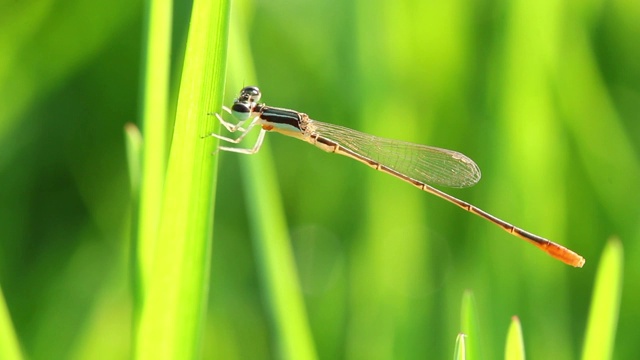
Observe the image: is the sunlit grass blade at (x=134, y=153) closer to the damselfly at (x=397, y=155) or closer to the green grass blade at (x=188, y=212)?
the green grass blade at (x=188, y=212)

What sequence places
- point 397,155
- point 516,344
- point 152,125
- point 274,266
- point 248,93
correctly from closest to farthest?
point 516,344 → point 152,125 → point 274,266 → point 248,93 → point 397,155

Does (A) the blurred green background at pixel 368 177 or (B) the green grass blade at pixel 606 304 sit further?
(A) the blurred green background at pixel 368 177

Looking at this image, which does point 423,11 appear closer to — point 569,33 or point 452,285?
point 569,33

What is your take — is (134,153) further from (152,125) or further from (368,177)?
(368,177)

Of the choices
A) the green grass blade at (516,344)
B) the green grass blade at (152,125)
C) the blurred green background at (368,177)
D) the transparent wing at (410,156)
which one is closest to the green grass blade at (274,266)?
the green grass blade at (152,125)

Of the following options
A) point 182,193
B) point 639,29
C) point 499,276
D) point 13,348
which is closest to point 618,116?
point 639,29

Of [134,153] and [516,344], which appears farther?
[134,153]

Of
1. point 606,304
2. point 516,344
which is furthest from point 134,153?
point 606,304
